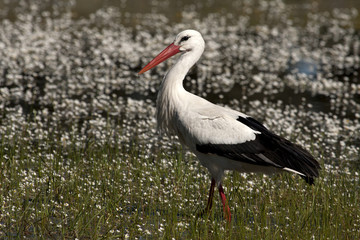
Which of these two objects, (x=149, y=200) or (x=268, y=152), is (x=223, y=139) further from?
(x=149, y=200)

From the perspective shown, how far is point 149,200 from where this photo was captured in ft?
25.1

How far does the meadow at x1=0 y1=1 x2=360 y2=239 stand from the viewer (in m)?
7.11

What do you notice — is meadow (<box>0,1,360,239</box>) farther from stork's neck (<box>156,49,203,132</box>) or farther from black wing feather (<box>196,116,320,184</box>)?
black wing feather (<box>196,116,320,184</box>)

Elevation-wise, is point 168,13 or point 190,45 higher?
point 190,45

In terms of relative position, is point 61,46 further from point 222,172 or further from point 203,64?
point 222,172

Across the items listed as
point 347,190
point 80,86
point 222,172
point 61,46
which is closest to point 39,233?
point 222,172

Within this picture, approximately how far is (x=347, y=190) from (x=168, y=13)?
16.7m

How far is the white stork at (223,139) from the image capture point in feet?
23.6

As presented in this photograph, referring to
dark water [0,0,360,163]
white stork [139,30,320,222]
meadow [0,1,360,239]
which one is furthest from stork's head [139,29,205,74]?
dark water [0,0,360,163]

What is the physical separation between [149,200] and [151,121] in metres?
4.14

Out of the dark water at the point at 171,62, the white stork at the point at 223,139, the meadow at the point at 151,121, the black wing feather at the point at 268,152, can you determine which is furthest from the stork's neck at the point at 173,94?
the dark water at the point at 171,62

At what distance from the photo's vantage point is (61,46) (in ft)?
59.1

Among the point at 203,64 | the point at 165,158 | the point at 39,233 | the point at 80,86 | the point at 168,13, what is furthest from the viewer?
the point at 168,13

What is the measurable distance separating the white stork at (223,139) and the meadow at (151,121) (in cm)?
41
